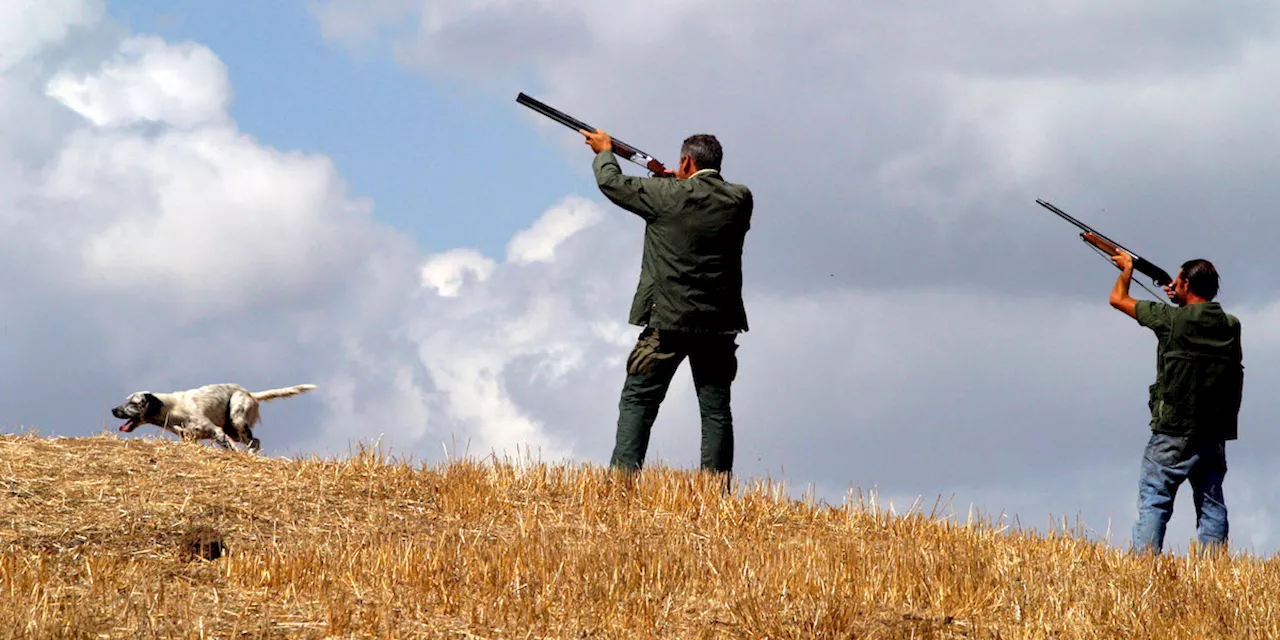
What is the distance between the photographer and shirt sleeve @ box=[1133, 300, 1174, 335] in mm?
10469

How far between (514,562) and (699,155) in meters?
4.17

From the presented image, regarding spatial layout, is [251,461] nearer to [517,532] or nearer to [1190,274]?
[517,532]

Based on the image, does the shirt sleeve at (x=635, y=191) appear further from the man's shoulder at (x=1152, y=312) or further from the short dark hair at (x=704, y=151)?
the man's shoulder at (x=1152, y=312)

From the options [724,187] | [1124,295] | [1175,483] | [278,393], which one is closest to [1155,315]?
[1124,295]

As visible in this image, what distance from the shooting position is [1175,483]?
10555 millimetres

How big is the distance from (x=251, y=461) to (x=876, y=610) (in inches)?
255

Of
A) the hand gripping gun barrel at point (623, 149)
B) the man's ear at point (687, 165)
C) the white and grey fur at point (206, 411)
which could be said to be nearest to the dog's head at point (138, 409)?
the white and grey fur at point (206, 411)

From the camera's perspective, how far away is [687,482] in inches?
438

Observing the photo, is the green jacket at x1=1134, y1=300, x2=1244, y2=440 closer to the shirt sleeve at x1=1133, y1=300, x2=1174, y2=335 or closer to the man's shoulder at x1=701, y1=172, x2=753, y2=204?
the shirt sleeve at x1=1133, y1=300, x2=1174, y2=335

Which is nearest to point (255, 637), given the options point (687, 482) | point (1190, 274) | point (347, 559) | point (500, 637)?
point (500, 637)

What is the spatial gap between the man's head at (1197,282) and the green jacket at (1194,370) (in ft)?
0.43

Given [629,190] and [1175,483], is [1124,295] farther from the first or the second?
[629,190]

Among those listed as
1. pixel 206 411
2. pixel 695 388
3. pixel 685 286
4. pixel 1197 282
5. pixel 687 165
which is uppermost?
pixel 687 165

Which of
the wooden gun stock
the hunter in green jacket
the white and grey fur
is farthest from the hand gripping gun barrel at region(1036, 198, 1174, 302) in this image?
the white and grey fur
